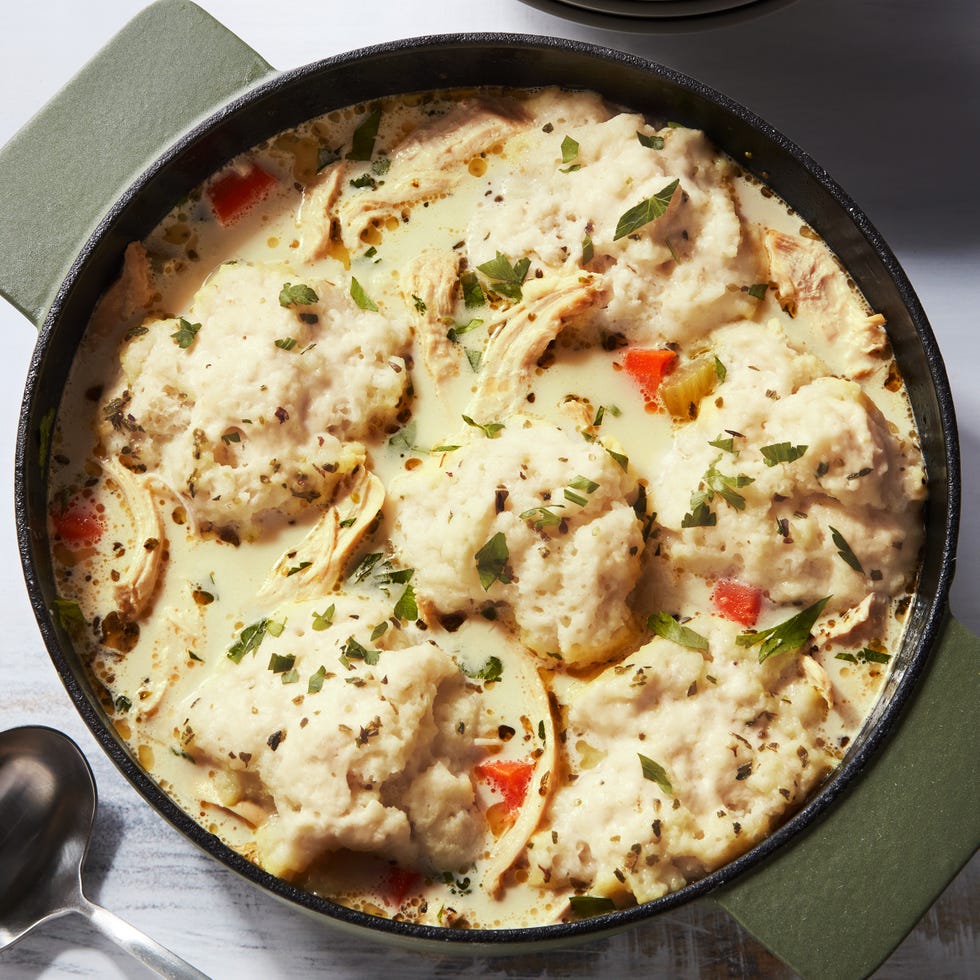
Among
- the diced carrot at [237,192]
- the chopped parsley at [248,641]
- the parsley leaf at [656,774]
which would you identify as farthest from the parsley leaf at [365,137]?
the parsley leaf at [656,774]

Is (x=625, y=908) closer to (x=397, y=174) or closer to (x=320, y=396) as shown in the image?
(x=320, y=396)

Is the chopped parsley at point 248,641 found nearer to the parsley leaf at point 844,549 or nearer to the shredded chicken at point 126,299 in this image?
the shredded chicken at point 126,299

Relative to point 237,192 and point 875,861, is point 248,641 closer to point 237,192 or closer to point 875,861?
point 237,192

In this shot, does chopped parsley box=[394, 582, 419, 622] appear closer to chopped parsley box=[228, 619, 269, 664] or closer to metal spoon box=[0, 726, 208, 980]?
chopped parsley box=[228, 619, 269, 664]

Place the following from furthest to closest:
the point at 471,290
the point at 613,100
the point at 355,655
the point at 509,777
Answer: the point at 613,100 < the point at 471,290 < the point at 509,777 < the point at 355,655

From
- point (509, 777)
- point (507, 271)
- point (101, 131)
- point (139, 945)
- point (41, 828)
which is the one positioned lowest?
point (139, 945)

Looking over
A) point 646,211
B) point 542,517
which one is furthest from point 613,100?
point 542,517
